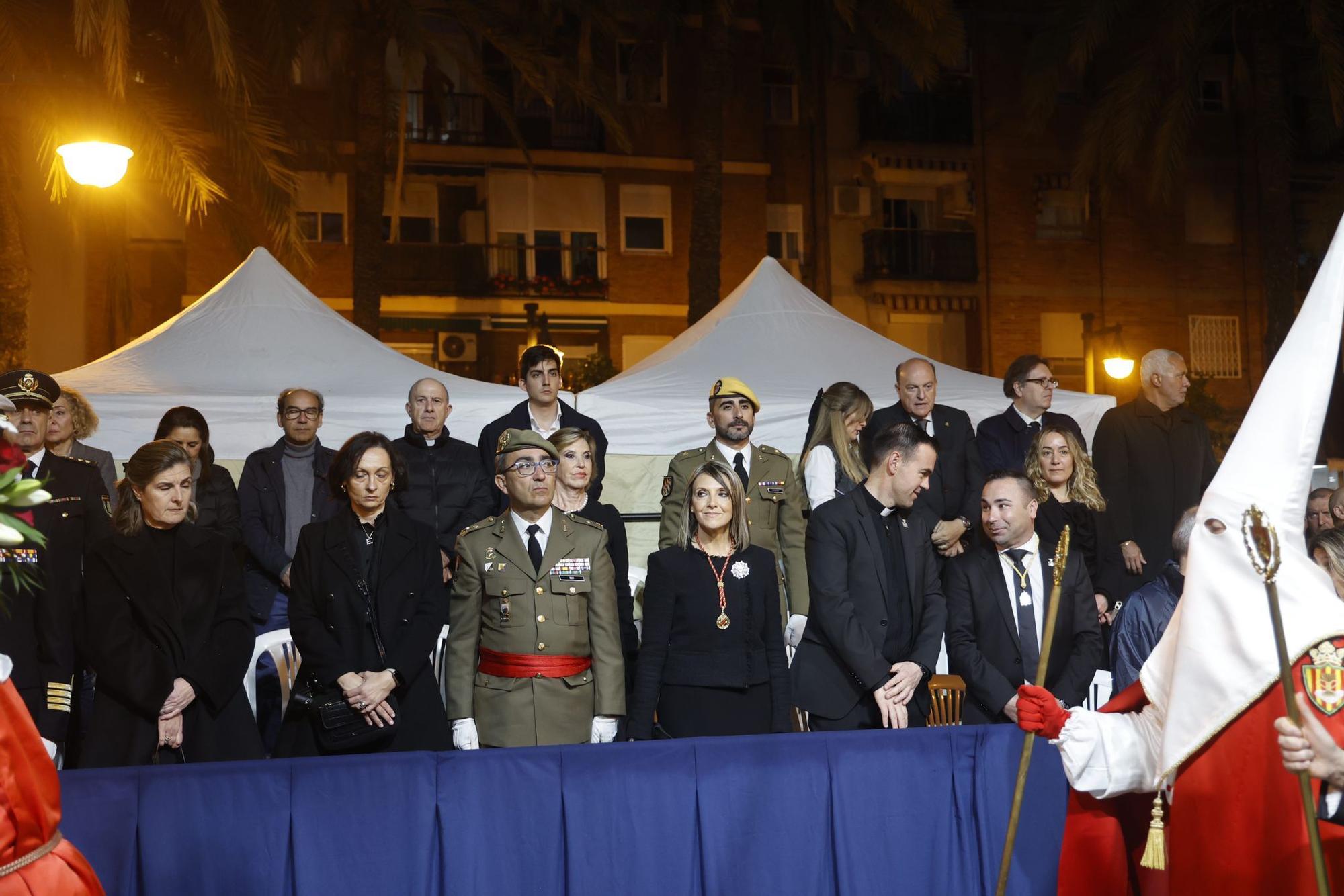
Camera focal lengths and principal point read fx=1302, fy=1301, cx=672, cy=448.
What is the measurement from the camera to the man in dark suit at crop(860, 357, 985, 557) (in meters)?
7.61

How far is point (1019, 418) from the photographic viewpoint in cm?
827

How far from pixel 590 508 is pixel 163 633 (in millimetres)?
2158

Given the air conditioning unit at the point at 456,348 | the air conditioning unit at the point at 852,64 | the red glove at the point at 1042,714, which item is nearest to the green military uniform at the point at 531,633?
the red glove at the point at 1042,714

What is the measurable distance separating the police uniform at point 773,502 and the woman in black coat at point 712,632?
1179 millimetres

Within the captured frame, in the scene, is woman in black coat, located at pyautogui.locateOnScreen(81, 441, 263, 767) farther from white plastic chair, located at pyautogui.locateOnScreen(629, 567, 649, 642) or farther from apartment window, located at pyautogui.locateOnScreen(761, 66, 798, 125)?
apartment window, located at pyautogui.locateOnScreen(761, 66, 798, 125)

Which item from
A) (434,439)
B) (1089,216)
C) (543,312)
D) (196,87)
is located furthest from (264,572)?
(1089,216)

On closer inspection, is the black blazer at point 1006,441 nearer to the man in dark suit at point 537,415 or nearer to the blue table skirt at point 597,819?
the man in dark suit at point 537,415

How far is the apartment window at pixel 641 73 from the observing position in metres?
22.4

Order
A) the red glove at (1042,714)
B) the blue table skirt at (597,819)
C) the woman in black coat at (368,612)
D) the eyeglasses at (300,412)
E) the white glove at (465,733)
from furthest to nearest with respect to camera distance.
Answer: the eyeglasses at (300,412) < the white glove at (465,733) < the woman in black coat at (368,612) < the blue table skirt at (597,819) < the red glove at (1042,714)

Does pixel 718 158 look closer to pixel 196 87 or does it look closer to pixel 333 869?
pixel 196 87

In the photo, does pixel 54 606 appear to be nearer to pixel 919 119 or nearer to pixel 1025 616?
pixel 1025 616

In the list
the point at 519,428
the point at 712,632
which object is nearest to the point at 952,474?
the point at 519,428

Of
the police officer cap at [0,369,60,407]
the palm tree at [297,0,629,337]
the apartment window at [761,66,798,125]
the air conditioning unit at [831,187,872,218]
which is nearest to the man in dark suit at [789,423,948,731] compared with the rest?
the police officer cap at [0,369,60,407]

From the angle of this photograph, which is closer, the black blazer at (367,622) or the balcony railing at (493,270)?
the black blazer at (367,622)
